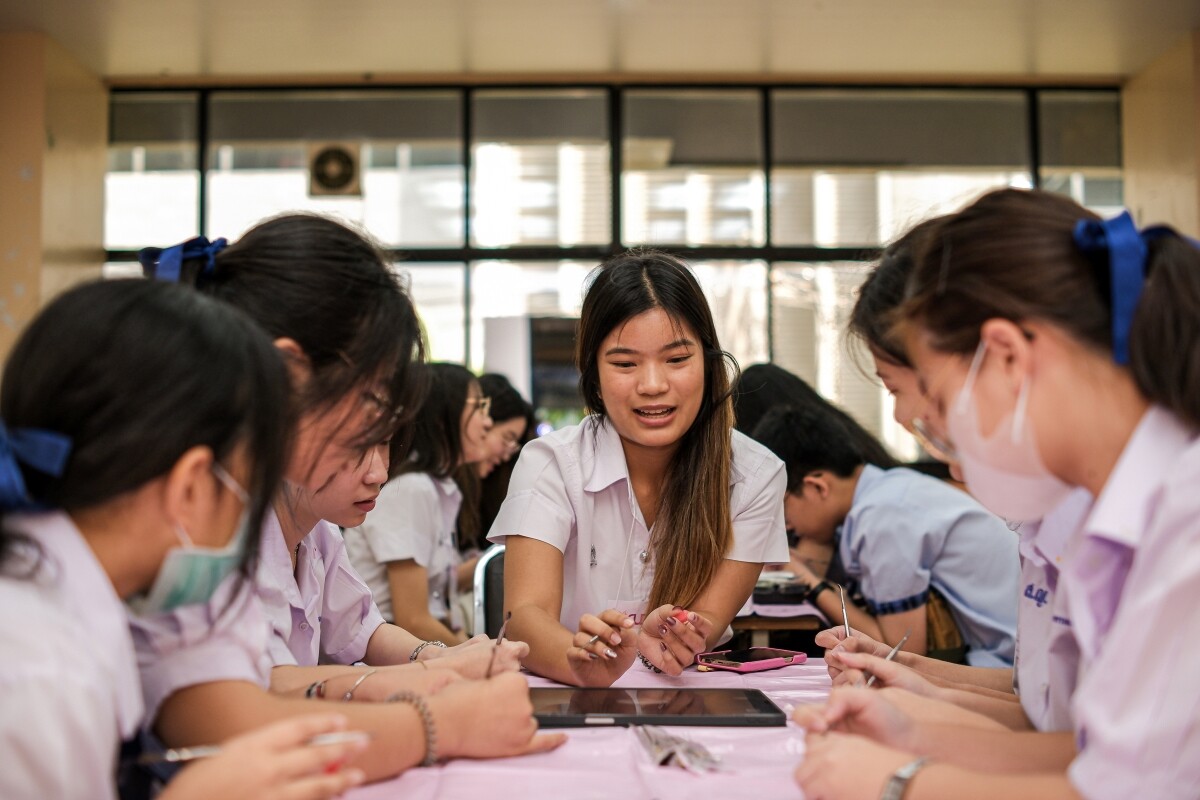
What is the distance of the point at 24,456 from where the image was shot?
40.2 inches

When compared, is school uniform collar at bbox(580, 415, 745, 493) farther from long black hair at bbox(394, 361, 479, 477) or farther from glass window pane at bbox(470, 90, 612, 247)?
glass window pane at bbox(470, 90, 612, 247)

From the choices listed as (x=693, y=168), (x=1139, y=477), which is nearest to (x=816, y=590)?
(x=1139, y=477)

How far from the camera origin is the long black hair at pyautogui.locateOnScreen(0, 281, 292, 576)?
3.42ft

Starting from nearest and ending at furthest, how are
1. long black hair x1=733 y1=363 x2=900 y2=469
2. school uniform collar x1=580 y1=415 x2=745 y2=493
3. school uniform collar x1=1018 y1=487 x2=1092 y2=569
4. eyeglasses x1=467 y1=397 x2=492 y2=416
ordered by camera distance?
school uniform collar x1=1018 y1=487 x2=1092 y2=569 < school uniform collar x1=580 y1=415 x2=745 y2=493 < long black hair x1=733 y1=363 x2=900 y2=469 < eyeglasses x1=467 y1=397 x2=492 y2=416

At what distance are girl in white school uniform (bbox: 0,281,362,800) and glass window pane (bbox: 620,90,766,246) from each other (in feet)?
18.2

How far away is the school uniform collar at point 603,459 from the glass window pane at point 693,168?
432 centimetres

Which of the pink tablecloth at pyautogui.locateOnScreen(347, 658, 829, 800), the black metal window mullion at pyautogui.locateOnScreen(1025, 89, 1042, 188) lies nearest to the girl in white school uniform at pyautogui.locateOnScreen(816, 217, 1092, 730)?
the pink tablecloth at pyautogui.locateOnScreen(347, 658, 829, 800)

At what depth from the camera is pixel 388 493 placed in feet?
11.1

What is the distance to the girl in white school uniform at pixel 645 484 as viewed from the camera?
218 cm

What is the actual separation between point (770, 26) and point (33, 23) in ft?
13.1

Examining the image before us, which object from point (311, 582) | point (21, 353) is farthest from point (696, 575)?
point (21, 353)

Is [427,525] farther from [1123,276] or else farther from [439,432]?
[1123,276]

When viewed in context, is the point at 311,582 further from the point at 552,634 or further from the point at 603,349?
the point at 603,349

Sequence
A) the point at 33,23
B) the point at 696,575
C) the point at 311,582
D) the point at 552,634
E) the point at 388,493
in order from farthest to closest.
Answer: the point at 33,23 < the point at 388,493 < the point at 696,575 < the point at 552,634 < the point at 311,582
